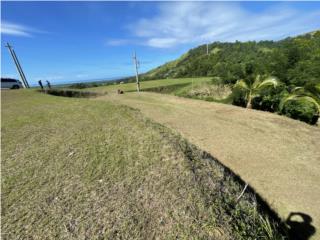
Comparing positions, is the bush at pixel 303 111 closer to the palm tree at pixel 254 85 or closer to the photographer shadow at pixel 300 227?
the palm tree at pixel 254 85

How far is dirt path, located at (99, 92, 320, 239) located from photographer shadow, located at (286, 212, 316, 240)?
90 mm

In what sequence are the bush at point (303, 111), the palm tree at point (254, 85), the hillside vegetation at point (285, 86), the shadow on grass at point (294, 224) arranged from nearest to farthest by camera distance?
1. the shadow on grass at point (294, 224)
2. the hillside vegetation at point (285, 86)
3. the bush at point (303, 111)
4. the palm tree at point (254, 85)

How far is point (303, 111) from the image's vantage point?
486 inches

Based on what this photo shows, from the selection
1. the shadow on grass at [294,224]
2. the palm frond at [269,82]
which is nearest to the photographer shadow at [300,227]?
the shadow on grass at [294,224]

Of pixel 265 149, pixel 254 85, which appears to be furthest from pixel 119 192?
pixel 254 85

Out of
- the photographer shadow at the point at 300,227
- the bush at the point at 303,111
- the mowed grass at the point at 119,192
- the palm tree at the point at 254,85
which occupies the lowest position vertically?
the bush at the point at 303,111

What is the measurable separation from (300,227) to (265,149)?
2992 millimetres

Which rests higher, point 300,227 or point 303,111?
point 300,227

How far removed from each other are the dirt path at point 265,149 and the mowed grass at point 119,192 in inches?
47.6

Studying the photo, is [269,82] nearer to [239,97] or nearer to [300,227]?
[239,97]

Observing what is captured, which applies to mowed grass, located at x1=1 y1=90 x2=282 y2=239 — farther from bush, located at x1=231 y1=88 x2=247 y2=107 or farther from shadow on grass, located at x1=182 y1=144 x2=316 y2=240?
bush, located at x1=231 y1=88 x2=247 y2=107

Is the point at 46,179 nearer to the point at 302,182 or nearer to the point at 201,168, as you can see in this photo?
the point at 201,168

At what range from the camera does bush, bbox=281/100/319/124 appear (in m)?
12.2

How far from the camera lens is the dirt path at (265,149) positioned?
456 centimetres
